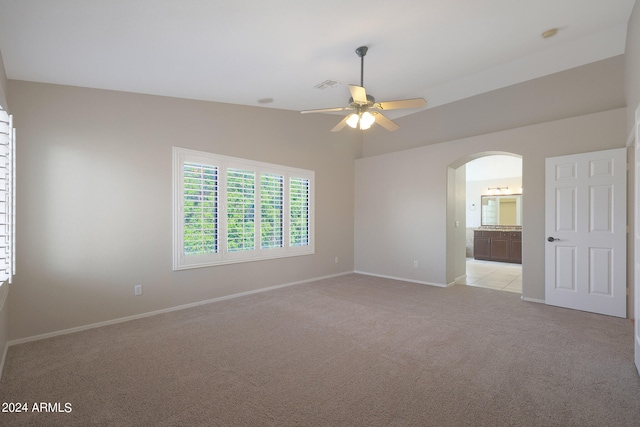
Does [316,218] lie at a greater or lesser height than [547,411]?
greater

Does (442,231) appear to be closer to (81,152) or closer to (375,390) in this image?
(375,390)

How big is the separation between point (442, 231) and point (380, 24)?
3.68 m

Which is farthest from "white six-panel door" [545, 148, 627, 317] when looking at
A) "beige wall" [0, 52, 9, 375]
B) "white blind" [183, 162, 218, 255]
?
"beige wall" [0, 52, 9, 375]

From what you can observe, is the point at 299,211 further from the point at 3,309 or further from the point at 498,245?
the point at 498,245

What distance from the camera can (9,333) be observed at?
10.2ft

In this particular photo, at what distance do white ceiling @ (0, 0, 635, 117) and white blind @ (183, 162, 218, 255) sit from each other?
1072mm

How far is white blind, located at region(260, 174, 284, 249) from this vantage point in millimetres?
5176

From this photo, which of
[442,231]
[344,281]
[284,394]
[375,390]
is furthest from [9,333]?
[442,231]

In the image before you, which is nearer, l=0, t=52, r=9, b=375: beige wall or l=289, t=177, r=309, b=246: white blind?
l=0, t=52, r=9, b=375: beige wall

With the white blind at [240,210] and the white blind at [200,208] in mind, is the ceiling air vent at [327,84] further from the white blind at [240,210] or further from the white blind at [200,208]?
the white blind at [200,208]

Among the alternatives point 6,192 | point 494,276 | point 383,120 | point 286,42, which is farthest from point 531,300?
point 6,192

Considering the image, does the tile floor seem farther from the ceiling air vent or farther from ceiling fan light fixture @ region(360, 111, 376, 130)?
the ceiling air vent

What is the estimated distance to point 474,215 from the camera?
970 cm

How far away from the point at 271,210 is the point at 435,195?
2972 mm
